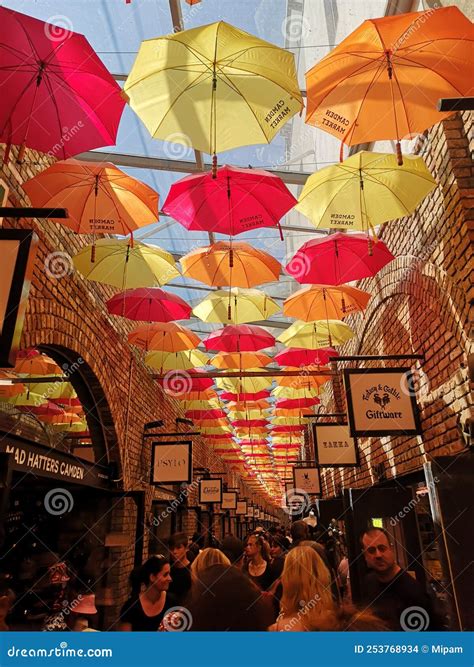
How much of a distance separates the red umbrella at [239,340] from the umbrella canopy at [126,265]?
1.79 meters

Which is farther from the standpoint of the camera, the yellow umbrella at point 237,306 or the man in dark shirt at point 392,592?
the yellow umbrella at point 237,306

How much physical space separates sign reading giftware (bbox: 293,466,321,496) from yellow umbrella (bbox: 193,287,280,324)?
6.20 meters

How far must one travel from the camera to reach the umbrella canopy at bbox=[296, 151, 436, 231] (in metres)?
3.98

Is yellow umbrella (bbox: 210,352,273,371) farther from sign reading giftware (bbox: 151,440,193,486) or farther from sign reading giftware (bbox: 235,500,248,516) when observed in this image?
sign reading giftware (bbox: 235,500,248,516)

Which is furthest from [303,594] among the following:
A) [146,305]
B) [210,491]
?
[210,491]

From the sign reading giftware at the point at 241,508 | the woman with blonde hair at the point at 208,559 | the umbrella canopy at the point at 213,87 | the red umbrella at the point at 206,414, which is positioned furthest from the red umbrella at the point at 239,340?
the sign reading giftware at the point at 241,508

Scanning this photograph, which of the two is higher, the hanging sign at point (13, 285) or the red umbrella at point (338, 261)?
the red umbrella at point (338, 261)

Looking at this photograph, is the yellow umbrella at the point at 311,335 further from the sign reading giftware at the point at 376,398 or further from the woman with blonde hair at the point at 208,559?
the woman with blonde hair at the point at 208,559

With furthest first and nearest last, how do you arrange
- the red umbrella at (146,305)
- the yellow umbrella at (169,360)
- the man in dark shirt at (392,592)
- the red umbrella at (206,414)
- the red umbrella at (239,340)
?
1. the red umbrella at (206,414)
2. the yellow umbrella at (169,360)
3. the red umbrella at (239,340)
4. the red umbrella at (146,305)
5. the man in dark shirt at (392,592)

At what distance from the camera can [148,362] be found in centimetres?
764

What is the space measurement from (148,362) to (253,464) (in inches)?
772

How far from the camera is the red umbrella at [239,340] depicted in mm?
6754

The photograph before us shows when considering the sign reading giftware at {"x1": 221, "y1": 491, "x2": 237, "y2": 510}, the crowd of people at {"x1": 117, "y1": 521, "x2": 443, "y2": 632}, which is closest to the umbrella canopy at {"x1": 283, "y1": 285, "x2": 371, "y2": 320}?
the crowd of people at {"x1": 117, "y1": 521, "x2": 443, "y2": 632}

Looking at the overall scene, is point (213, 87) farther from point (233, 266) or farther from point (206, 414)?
point (206, 414)
